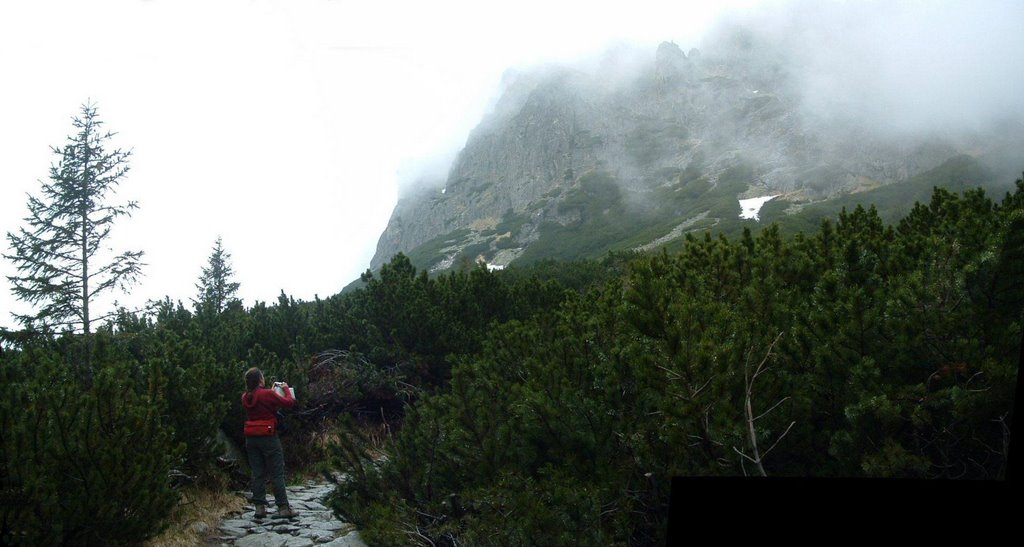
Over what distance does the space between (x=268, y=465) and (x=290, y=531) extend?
104 centimetres

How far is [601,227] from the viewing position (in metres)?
116

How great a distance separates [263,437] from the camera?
823 cm

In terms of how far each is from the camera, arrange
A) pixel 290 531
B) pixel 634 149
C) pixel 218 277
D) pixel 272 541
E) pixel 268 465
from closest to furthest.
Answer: pixel 272 541
pixel 290 531
pixel 268 465
pixel 218 277
pixel 634 149

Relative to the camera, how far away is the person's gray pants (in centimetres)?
826

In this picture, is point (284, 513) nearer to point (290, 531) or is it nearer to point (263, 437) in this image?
point (290, 531)

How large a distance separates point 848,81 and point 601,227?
7350cm

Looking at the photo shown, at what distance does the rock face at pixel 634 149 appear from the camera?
108375 mm

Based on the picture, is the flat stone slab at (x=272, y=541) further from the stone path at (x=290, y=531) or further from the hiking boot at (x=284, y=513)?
the hiking boot at (x=284, y=513)

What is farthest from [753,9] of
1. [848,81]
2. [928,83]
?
[928,83]

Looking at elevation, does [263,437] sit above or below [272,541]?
above

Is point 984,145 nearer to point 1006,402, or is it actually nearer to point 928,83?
point 928,83

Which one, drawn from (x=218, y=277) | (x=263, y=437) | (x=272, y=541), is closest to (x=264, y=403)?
(x=263, y=437)

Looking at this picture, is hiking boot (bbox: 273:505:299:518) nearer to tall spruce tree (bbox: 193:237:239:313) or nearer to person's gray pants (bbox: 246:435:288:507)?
person's gray pants (bbox: 246:435:288:507)

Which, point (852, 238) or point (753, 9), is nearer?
point (852, 238)
